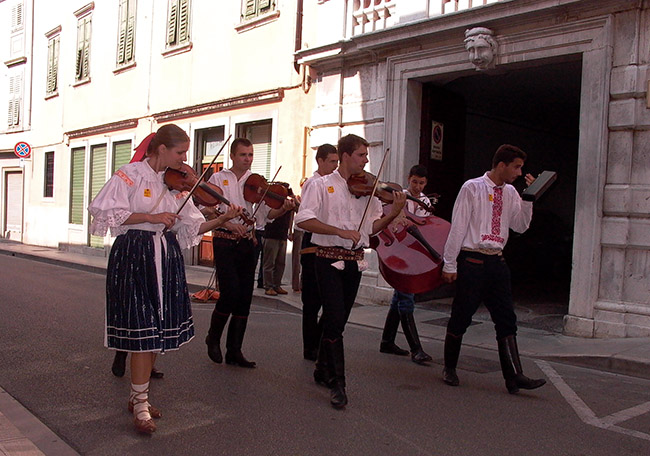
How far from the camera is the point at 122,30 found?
58.6 feet

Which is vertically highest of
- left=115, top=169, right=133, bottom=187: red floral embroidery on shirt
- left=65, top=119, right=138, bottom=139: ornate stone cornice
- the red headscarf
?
left=65, top=119, right=138, bottom=139: ornate stone cornice

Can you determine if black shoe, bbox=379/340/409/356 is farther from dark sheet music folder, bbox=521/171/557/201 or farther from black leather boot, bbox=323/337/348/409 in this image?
dark sheet music folder, bbox=521/171/557/201

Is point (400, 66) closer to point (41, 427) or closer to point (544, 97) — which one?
point (544, 97)

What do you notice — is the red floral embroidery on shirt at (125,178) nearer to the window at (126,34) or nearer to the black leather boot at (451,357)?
the black leather boot at (451,357)

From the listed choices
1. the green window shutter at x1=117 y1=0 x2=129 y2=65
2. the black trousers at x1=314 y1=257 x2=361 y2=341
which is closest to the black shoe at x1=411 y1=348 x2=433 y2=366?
the black trousers at x1=314 y1=257 x2=361 y2=341

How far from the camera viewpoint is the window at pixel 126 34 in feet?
57.2

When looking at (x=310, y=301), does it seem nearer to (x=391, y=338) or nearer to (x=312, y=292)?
(x=312, y=292)

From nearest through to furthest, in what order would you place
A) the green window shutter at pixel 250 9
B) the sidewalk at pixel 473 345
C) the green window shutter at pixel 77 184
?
the sidewalk at pixel 473 345 → the green window shutter at pixel 250 9 → the green window shutter at pixel 77 184

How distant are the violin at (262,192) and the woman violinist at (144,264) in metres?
1.60

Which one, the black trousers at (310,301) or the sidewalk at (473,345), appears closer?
the sidewalk at (473,345)

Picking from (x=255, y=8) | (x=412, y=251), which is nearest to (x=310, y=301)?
(x=412, y=251)

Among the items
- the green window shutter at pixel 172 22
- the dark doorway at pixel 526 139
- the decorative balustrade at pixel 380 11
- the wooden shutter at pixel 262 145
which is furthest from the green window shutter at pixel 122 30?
the dark doorway at pixel 526 139

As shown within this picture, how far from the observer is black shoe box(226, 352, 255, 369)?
556 cm

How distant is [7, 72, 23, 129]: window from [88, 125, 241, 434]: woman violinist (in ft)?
75.3
